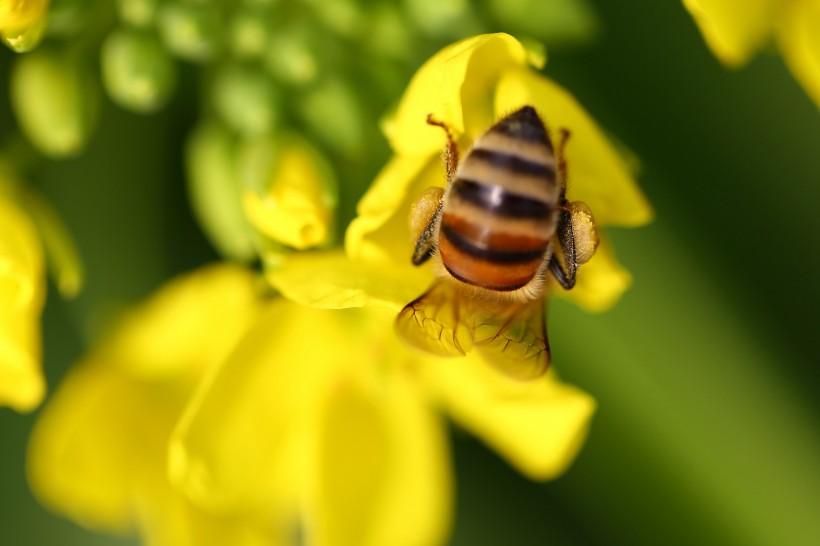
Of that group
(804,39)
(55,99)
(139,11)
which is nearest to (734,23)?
(804,39)

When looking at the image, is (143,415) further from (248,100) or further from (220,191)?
(248,100)

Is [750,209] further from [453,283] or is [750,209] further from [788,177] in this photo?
[453,283]

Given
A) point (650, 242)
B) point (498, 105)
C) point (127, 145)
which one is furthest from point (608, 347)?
point (127, 145)

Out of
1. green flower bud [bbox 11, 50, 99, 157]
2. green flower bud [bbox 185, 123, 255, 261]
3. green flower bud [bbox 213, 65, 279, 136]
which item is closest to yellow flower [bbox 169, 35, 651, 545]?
green flower bud [bbox 185, 123, 255, 261]

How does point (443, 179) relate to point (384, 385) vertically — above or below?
above

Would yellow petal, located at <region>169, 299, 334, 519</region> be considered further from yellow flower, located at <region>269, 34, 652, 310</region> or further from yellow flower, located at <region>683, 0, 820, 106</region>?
yellow flower, located at <region>683, 0, 820, 106</region>

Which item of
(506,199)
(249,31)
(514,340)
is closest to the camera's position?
(506,199)

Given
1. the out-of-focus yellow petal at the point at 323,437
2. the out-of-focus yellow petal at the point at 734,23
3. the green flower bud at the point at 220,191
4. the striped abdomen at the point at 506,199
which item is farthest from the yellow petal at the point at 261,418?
the out-of-focus yellow petal at the point at 734,23

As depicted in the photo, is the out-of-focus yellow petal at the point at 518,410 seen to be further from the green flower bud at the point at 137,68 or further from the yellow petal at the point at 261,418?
the green flower bud at the point at 137,68
